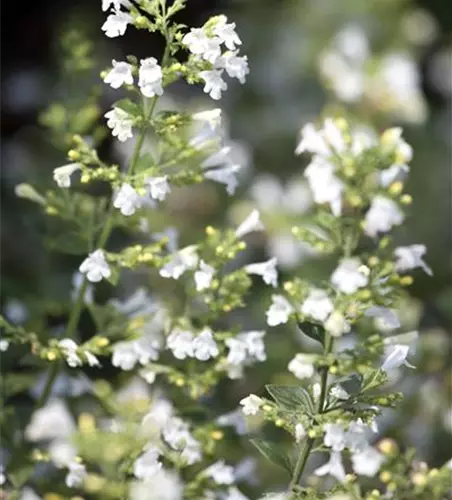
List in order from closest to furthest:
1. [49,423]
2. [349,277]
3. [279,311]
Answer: [349,277] → [279,311] → [49,423]

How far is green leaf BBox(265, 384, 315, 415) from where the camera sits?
1.20m

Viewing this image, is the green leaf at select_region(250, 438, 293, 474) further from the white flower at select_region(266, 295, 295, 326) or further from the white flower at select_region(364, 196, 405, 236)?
the white flower at select_region(364, 196, 405, 236)

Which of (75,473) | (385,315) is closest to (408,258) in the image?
(385,315)

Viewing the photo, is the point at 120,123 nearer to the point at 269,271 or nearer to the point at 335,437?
the point at 269,271

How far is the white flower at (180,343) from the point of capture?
130cm

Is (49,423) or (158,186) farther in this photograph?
(49,423)

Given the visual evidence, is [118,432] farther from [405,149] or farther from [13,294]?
[13,294]

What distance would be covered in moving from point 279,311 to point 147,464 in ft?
0.71

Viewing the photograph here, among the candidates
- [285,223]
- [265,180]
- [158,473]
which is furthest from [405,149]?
[265,180]

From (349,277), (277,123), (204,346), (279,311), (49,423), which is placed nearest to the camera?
(349,277)

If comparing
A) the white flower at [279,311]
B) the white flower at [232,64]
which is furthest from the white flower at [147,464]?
the white flower at [232,64]

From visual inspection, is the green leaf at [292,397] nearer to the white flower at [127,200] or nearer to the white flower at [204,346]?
Result: the white flower at [204,346]

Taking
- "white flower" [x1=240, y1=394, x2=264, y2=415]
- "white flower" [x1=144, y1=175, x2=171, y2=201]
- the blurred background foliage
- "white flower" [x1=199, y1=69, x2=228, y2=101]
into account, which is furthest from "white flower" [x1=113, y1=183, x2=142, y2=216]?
the blurred background foliage

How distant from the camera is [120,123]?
1232 millimetres
